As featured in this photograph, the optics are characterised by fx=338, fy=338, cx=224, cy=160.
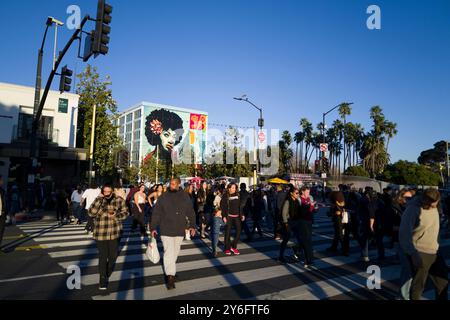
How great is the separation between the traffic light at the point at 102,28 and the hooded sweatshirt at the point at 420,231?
29.8 ft

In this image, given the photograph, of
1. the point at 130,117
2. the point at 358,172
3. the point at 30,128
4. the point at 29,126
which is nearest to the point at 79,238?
the point at 30,128

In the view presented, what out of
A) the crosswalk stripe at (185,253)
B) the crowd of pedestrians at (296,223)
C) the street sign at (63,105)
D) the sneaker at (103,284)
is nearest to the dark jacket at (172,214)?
the crowd of pedestrians at (296,223)

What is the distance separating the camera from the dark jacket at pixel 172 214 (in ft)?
18.9

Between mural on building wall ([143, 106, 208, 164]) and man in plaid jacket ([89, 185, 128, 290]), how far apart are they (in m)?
90.1

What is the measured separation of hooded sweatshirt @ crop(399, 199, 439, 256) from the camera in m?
4.38

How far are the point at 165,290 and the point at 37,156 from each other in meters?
13.4

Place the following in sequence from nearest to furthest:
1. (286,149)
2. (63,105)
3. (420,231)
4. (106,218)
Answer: (420,231)
(106,218)
(63,105)
(286,149)

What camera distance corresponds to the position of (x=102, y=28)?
992 cm

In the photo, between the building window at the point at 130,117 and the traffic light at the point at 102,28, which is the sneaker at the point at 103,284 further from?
the building window at the point at 130,117

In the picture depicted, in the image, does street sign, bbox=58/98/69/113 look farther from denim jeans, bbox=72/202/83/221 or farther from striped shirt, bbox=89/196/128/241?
striped shirt, bbox=89/196/128/241

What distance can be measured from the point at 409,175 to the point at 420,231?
54.6 m

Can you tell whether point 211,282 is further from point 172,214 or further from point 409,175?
point 409,175

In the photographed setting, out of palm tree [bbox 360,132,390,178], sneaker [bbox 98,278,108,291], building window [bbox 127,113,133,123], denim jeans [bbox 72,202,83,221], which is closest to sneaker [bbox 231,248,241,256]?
sneaker [bbox 98,278,108,291]
